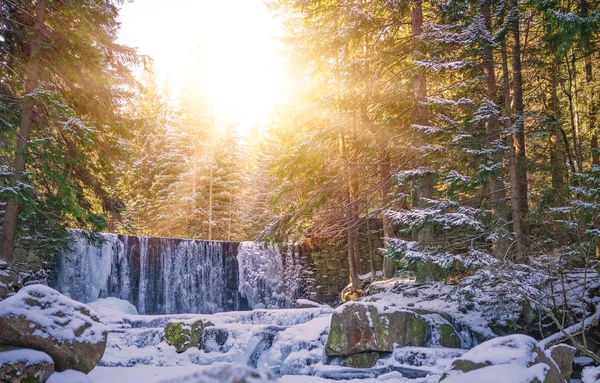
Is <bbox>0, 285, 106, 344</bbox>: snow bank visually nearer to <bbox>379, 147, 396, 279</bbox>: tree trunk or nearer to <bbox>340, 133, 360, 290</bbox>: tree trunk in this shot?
<bbox>379, 147, 396, 279</bbox>: tree trunk

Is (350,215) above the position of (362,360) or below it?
above

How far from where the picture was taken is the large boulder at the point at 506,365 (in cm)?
331

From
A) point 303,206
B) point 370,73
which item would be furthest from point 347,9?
point 303,206

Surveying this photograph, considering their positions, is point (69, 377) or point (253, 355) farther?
point (253, 355)

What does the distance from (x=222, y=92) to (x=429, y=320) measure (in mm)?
24211

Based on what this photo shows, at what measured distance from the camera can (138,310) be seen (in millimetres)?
13531

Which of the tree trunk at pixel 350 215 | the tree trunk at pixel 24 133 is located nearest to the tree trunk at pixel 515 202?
the tree trunk at pixel 350 215

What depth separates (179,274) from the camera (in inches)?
578

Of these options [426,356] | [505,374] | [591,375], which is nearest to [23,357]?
[505,374]

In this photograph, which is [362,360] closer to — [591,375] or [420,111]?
[591,375]

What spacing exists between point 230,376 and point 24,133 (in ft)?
30.9

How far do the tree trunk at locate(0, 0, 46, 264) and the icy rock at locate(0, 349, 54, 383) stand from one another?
4.29m

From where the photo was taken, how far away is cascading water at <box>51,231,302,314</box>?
42.5 feet

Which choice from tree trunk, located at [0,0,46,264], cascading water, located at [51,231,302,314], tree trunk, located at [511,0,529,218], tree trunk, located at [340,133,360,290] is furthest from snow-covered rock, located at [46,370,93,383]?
tree trunk, located at [511,0,529,218]
